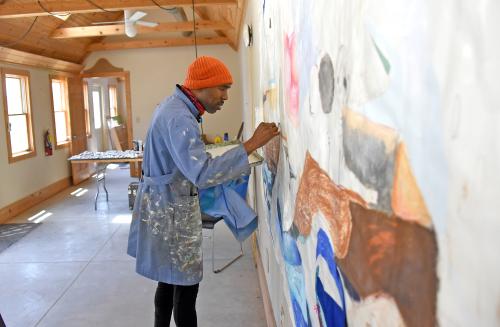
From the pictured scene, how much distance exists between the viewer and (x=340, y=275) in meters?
0.88

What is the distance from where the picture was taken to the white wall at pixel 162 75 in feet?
27.9

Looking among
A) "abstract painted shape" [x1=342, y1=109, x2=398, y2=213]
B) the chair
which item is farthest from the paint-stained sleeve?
the chair

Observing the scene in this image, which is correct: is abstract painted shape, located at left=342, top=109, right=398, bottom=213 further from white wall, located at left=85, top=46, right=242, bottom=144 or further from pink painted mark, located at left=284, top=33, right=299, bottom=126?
white wall, located at left=85, top=46, right=242, bottom=144

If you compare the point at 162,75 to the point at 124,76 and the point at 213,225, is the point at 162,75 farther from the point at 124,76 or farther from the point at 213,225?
the point at 213,225

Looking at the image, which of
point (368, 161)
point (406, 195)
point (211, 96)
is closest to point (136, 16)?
point (211, 96)

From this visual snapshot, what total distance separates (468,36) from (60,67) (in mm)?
8031

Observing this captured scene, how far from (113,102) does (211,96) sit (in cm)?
1232

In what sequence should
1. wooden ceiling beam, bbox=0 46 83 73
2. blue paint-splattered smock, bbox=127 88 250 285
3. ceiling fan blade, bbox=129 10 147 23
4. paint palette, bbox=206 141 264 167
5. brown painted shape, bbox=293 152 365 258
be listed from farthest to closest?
wooden ceiling beam, bbox=0 46 83 73 < ceiling fan blade, bbox=129 10 147 23 < paint palette, bbox=206 141 264 167 < blue paint-splattered smock, bbox=127 88 250 285 < brown painted shape, bbox=293 152 365 258

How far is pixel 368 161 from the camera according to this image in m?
0.67

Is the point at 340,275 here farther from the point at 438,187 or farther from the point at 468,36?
the point at 468,36

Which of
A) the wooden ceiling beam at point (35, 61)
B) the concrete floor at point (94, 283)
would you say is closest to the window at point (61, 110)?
the wooden ceiling beam at point (35, 61)

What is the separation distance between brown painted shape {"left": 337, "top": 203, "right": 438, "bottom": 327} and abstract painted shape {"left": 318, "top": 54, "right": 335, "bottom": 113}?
23 centimetres

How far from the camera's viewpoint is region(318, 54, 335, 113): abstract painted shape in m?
0.87

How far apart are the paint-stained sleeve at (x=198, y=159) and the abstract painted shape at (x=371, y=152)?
37.3 inches
